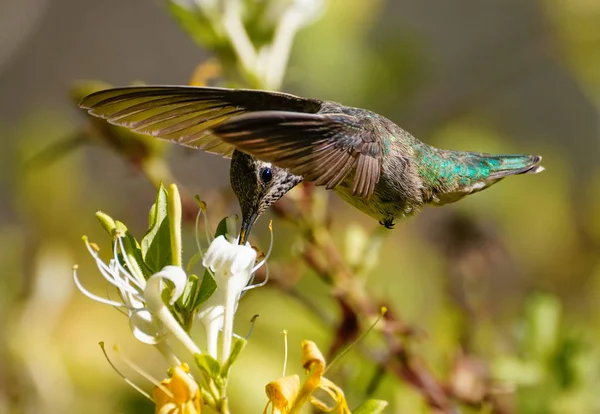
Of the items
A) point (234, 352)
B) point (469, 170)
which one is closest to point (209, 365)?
point (234, 352)

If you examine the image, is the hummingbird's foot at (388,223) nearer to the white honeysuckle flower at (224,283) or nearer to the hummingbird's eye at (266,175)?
the hummingbird's eye at (266,175)

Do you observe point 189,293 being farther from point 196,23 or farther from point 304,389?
point 196,23

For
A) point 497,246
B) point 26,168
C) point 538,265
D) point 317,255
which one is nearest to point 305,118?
point 317,255

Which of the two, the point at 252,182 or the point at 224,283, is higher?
the point at 252,182

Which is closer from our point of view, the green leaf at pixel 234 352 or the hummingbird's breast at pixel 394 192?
the green leaf at pixel 234 352

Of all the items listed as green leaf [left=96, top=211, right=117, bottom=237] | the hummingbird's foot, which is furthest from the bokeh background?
green leaf [left=96, top=211, right=117, bottom=237]

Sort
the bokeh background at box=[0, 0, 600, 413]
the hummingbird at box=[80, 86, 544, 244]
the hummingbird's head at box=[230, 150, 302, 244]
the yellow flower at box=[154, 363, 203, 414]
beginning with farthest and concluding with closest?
the bokeh background at box=[0, 0, 600, 413] < the hummingbird's head at box=[230, 150, 302, 244] < the hummingbird at box=[80, 86, 544, 244] < the yellow flower at box=[154, 363, 203, 414]

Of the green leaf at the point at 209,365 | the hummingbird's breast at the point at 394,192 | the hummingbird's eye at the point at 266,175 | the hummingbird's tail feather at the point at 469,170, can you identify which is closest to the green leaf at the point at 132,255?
the green leaf at the point at 209,365

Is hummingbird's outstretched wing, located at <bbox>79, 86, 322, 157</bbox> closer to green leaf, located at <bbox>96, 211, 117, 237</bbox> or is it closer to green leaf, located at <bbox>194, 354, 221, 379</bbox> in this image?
green leaf, located at <bbox>96, 211, 117, 237</bbox>
